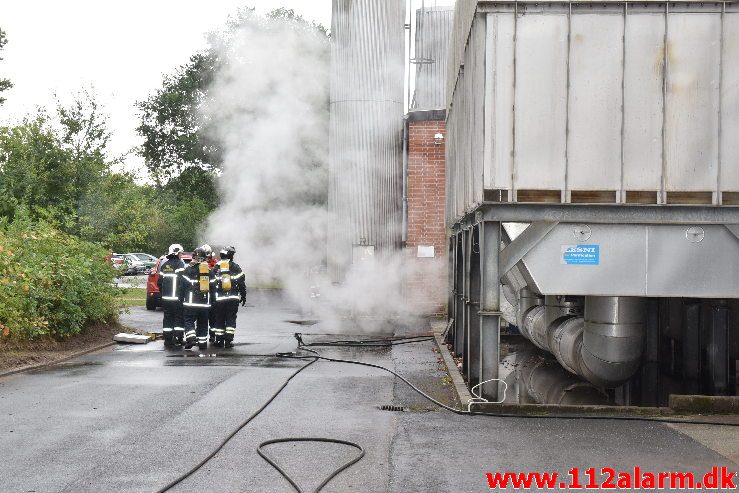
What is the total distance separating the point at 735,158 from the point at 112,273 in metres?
12.1

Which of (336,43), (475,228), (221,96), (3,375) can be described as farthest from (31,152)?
(475,228)

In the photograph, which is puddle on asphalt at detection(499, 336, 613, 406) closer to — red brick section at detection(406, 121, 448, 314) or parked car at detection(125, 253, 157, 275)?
red brick section at detection(406, 121, 448, 314)

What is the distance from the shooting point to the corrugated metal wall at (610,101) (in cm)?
940

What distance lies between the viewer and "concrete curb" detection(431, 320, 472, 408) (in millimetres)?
10113

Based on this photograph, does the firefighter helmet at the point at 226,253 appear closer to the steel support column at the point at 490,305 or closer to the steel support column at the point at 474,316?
the steel support column at the point at 474,316

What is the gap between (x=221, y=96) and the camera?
97.6ft

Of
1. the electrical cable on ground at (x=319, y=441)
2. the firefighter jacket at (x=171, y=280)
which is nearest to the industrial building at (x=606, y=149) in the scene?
the electrical cable on ground at (x=319, y=441)

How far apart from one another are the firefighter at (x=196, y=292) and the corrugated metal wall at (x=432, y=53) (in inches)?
510

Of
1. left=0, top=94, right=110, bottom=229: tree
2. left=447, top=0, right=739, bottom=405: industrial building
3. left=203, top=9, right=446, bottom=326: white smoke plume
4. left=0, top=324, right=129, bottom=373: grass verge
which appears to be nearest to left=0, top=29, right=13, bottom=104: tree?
left=0, top=94, right=110, bottom=229: tree

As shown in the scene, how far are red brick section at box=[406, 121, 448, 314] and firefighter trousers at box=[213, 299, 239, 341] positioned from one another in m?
7.65

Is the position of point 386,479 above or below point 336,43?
below

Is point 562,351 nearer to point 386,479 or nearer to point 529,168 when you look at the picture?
point 529,168

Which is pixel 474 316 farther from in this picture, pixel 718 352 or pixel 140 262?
pixel 140 262

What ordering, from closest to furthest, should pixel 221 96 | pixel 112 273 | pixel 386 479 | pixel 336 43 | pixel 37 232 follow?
pixel 386 479 → pixel 37 232 → pixel 112 273 → pixel 336 43 → pixel 221 96
